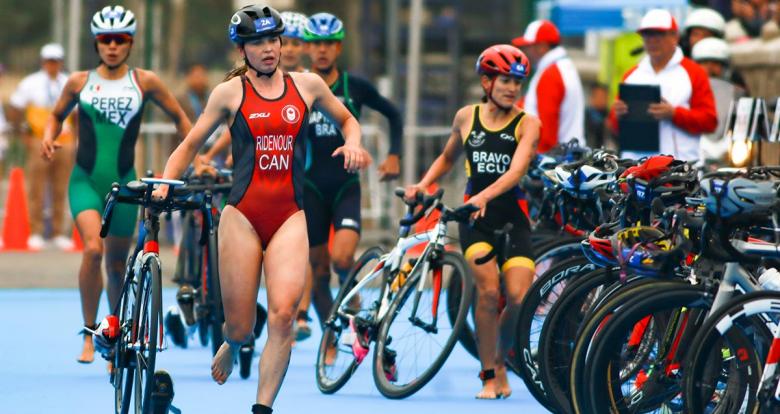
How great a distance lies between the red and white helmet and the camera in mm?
10414

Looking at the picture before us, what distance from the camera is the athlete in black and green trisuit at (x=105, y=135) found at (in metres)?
11.5

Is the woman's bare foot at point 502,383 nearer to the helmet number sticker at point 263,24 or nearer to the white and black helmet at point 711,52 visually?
the helmet number sticker at point 263,24

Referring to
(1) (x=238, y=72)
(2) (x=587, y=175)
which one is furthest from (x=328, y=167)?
(1) (x=238, y=72)

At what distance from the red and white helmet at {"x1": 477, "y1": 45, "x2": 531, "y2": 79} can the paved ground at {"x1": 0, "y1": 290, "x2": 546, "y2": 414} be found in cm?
188

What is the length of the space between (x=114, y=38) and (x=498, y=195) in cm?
291

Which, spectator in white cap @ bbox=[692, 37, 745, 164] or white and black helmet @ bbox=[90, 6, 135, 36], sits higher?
white and black helmet @ bbox=[90, 6, 135, 36]

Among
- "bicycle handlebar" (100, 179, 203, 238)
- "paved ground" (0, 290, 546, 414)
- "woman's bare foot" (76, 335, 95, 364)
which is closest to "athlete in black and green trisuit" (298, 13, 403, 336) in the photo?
"paved ground" (0, 290, 546, 414)

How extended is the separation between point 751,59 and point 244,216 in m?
9.86

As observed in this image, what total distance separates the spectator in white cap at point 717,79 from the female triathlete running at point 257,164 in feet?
18.6

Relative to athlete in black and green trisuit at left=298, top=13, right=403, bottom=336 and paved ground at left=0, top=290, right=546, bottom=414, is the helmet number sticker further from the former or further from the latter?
athlete in black and green trisuit at left=298, top=13, right=403, bottom=336

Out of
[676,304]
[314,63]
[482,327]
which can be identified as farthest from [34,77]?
[676,304]

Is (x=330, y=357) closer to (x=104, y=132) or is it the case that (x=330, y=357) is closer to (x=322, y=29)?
(x=104, y=132)

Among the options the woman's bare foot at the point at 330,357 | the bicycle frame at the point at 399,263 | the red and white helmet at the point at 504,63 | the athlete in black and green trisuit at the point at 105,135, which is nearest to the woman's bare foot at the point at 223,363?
the bicycle frame at the point at 399,263

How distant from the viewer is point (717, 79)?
13922 millimetres
